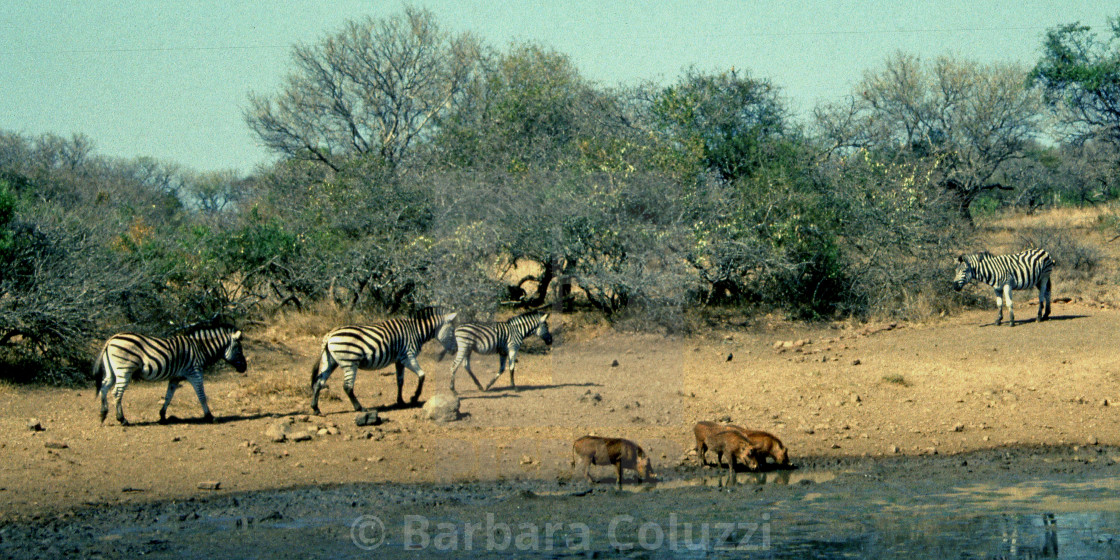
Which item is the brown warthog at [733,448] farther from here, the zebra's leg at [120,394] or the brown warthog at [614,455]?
the zebra's leg at [120,394]

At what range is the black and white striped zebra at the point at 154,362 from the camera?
1093 centimetres

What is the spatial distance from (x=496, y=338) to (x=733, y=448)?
4372mm

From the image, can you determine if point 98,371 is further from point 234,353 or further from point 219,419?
point 234,353

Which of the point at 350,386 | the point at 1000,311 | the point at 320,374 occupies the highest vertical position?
the point at 1000,311

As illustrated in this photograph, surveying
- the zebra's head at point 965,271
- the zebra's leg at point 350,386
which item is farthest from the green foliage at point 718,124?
the zebra's leg at point 350,386

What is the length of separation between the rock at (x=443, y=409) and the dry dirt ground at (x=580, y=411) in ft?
0.32

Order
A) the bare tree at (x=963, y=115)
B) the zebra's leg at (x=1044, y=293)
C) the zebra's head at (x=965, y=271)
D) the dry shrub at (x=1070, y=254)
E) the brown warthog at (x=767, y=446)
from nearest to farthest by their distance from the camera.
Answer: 1. the brown warthog at (x=767, y=446)
2. the zebra's leg at (x=1044, y=293)
3. the zebra's head at (x=965, y=271)
4. the dry shrub at (x=1070, y=254)
5. the bare tree at (x=963, y=115)

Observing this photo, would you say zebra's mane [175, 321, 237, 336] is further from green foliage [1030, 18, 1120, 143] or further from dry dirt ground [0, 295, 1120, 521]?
green foliage [1030, 18, 1120, 143]

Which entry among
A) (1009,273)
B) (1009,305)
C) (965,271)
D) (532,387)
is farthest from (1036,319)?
(532,387)

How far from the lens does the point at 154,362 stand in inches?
436

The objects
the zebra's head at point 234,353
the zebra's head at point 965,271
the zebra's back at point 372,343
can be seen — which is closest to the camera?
the zebra's back at point 372,343

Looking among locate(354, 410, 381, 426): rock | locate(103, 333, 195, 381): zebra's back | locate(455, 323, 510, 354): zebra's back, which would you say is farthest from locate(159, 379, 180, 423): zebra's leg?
locate(455, 323, 510, 354): zebra's back

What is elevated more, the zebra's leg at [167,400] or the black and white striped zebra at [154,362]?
the black and white striped zebra at [154,362]

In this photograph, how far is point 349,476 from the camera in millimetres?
9281
